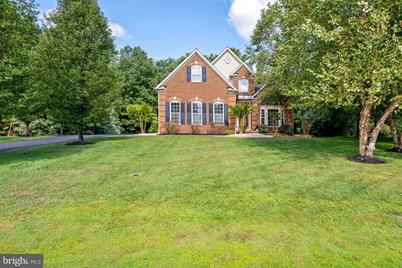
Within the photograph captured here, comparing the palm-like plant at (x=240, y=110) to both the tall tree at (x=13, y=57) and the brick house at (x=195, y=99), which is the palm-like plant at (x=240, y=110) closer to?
the brick house at (x=195, y=99)

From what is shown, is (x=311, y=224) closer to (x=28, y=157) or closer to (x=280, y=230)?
(x=280, y=230)

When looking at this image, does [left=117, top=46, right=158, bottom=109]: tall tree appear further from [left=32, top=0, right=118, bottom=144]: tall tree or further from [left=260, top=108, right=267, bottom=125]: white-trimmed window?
[left=32, top=0, right=118, bottom=144]: tall tree

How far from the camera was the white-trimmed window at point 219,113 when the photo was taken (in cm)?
2447

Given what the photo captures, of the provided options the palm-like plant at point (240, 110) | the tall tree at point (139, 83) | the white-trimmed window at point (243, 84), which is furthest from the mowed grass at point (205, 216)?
the tall tree at point (139, 83)

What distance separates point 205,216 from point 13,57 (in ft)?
32.7

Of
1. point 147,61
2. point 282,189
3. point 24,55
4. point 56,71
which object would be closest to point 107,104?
Answer: point 56,71

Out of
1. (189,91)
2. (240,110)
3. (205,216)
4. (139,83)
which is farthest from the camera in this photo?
(139,83)

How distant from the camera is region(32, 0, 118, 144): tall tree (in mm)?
14023

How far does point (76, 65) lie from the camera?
14.7 m

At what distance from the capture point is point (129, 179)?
23.2ft

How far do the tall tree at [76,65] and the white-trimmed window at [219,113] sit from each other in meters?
10.4

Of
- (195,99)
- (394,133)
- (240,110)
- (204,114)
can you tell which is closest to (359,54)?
(394,133)

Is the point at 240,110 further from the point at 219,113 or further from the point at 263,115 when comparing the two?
the point at 263,115

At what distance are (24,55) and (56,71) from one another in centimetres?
322
